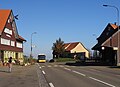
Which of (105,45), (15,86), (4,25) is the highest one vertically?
(4,25)

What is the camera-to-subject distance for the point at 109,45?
60.9 m

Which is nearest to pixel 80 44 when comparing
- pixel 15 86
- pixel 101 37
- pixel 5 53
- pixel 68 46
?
pixel 68 46

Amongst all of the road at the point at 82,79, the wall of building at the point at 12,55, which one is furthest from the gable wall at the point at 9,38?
the road at the point at 82,79

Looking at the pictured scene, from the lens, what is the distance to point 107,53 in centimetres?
6831

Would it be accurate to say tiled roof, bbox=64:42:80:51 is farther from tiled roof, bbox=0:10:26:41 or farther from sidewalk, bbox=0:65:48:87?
sidewalk, bbox=0:65:48:87

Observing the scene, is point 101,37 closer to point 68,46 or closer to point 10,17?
point 10,17

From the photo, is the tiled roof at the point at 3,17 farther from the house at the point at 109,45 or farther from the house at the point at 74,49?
the house at the point at 74,49

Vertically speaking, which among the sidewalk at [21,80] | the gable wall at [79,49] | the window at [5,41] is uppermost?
the gable wall at [79,49]

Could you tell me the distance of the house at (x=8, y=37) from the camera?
5811 centimetres

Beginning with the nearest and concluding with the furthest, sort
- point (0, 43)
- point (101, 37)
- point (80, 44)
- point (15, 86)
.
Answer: point (15, 86) < point (0, 43) < point (101, 37) < point (80, 44)

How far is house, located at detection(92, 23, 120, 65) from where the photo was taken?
6042 cm

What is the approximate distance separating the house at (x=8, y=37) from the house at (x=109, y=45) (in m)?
18.1

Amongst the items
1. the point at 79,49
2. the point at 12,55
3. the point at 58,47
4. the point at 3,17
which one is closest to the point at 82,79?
the point at 3,17

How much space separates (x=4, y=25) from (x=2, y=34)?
91.9 inches
